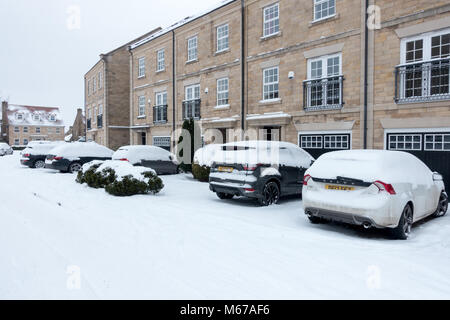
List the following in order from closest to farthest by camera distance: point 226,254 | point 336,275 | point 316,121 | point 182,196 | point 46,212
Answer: point 336,275 → point 226,254 → point 46,212 → point 182,196 → point 316,121

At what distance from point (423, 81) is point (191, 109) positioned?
1257 cm

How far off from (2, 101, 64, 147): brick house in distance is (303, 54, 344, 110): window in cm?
6590

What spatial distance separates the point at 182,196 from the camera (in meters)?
10.0

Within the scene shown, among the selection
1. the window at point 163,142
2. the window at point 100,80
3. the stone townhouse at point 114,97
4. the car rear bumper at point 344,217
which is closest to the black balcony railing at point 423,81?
the car rear bumper at point 344,217

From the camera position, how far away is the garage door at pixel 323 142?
12.6 m

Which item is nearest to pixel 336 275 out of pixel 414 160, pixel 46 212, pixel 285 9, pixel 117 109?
pixel 414 160

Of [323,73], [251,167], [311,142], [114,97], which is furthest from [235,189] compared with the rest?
[114,97]

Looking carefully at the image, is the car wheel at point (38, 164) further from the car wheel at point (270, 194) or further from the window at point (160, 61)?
the car wheel at point (270, 194)

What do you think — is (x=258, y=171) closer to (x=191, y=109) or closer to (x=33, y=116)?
(x=191, y=109)

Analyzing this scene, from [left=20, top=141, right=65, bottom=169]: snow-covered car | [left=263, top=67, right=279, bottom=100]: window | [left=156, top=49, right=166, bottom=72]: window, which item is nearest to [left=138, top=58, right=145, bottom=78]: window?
[left=156, top=49, right=166, bottom=72]: window

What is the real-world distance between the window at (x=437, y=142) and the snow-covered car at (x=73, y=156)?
14309mm
